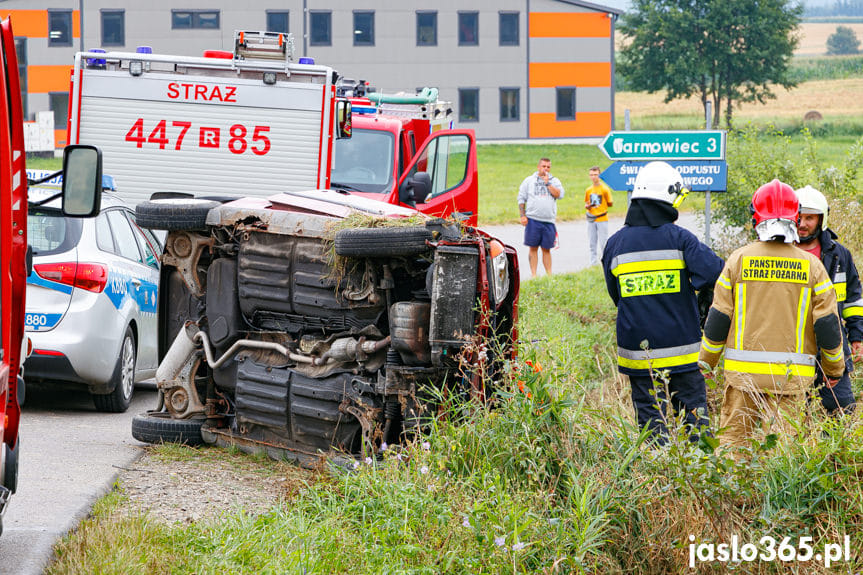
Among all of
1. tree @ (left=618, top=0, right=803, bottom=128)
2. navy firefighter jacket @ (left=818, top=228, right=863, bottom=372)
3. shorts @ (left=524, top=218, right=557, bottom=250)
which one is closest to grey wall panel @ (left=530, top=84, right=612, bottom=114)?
tree @ (left=618, top=0, right=803, bottom=128)

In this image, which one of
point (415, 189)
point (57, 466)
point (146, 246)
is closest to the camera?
point (57, 466)

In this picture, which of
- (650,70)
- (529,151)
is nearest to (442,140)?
(529,151)

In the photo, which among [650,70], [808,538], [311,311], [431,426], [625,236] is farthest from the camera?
[650,70]

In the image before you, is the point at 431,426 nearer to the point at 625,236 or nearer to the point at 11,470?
the point at 625,236

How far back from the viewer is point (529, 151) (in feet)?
165

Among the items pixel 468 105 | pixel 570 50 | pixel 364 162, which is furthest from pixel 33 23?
pixel 364 162

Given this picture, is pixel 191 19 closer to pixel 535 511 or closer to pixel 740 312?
pixel 740 312

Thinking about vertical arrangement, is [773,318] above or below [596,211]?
below

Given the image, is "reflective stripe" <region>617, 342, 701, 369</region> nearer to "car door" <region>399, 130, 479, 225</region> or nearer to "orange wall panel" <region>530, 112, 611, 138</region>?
"car door" <region>399, 130, 479, 225</region>

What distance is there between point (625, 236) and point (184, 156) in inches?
247

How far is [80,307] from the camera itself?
820cm

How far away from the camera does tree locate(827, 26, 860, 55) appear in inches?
6171

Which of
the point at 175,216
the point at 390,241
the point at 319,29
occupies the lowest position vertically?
the point at 390,241

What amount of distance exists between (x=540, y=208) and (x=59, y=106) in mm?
39655
